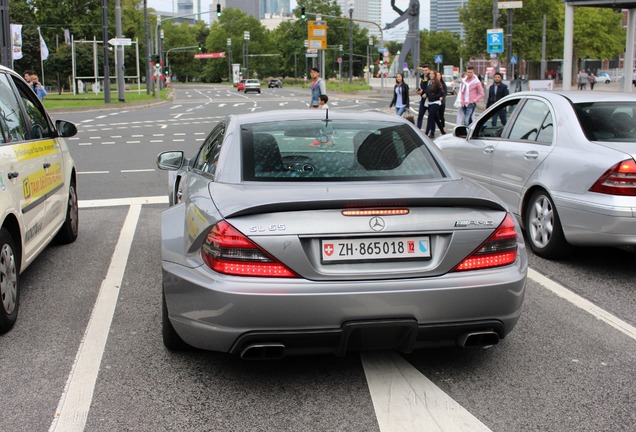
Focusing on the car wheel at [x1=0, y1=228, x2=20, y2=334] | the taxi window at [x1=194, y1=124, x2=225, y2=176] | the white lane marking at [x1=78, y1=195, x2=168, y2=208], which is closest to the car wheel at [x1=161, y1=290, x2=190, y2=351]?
the taxi window at [x1=194, y1=124, x2=225, y2=176]

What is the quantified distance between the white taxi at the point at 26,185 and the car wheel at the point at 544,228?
4.15 metres

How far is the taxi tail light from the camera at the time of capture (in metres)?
3.67

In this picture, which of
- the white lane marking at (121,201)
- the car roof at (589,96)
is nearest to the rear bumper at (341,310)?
the car roof at (589,96)

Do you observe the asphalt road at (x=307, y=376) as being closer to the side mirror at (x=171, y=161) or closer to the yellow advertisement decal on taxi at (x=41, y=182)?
the yellow advertisement decal on taxi at (x=41, y=182)

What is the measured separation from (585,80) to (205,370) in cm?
6149

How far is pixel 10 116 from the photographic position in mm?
5824

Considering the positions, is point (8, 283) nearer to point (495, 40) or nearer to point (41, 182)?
point (41, 182)

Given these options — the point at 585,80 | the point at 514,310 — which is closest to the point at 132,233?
the point at 514,310

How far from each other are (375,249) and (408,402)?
754mm

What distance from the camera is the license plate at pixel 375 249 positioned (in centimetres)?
369

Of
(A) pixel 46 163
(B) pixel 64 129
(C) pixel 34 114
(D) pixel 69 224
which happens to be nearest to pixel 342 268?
(A) pixel 46 163

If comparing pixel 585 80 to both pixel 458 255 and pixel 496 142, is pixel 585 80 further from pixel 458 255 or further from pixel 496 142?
pixel 458 255

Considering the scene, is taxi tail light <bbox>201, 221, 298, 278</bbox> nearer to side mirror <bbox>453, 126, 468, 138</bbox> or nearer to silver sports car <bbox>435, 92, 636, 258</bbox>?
silver sports car <bbox>435, 92, 636, 258</bbox>

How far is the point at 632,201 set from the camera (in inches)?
238
